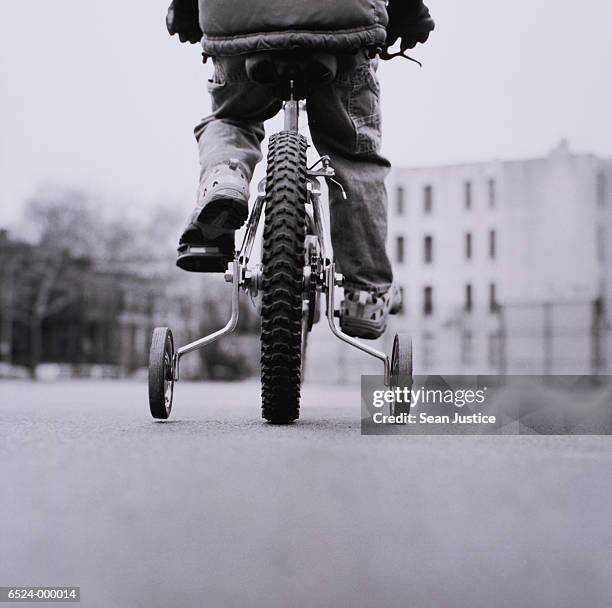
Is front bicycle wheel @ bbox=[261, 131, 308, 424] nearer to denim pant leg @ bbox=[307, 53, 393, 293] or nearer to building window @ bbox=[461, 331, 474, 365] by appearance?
denim pant leg @ bbox=[307, 53, 393, 293]

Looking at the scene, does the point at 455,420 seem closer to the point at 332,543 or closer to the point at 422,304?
the point at 332,543

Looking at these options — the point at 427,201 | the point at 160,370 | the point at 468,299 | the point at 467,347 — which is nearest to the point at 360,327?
the point at 160,370

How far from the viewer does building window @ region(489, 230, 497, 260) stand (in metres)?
32.5

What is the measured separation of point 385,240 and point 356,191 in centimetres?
15

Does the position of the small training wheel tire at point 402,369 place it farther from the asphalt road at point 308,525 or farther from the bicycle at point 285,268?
the asphalt road at point 308,525

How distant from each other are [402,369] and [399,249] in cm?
3066

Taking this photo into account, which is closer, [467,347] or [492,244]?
[467,347]

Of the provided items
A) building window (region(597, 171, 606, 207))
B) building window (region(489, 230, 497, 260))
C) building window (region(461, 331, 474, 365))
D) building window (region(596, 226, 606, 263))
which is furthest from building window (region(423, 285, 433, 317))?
building window (region(597, 171, 606, 207))

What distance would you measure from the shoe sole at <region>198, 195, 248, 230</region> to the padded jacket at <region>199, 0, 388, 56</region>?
33cm

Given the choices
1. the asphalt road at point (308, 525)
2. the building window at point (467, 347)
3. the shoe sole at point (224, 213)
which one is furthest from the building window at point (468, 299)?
the asphalt road at point (308, 525)

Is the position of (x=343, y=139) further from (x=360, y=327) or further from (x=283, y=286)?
(x=283, y=286)

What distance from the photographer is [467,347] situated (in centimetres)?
3070

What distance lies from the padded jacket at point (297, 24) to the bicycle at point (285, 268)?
0.05 m

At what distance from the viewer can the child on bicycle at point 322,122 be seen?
210cm
